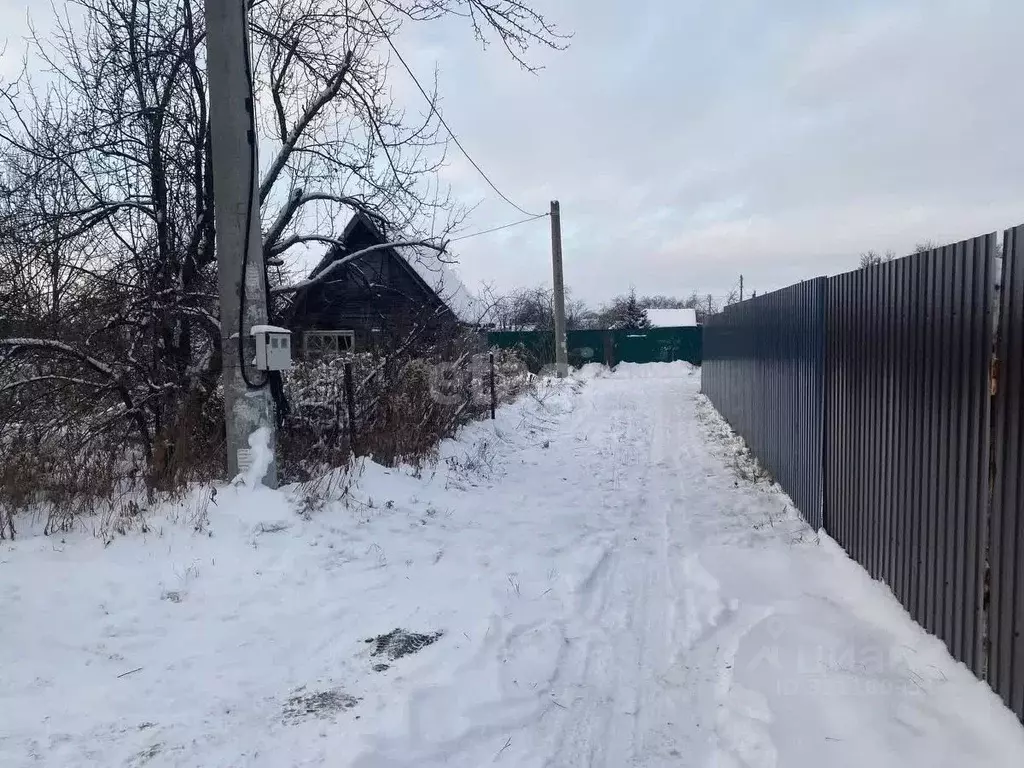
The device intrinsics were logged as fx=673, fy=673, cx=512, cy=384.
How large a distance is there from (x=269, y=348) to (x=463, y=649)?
3.01m

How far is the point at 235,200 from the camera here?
17.8 feet

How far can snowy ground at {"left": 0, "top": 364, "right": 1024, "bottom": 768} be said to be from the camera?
8.95 feet

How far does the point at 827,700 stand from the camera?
3.08 meters

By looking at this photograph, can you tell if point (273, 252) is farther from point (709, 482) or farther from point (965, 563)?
point (965, 563)

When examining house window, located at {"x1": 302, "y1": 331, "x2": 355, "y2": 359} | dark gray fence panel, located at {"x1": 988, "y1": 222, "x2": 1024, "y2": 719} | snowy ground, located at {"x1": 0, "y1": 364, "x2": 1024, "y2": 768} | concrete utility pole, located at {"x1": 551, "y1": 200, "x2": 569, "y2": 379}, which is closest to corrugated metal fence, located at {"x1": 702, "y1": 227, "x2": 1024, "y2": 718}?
dark gray fence panel, located at {"x1": 988, "y1": 222, "x2": 1024, "y2": 719}

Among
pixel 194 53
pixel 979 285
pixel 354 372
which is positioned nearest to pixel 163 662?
pixel 979 285

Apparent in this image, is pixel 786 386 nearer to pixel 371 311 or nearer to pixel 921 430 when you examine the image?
pixel 921 430

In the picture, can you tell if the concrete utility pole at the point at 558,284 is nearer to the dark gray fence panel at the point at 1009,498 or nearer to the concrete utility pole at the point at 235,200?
the concrete utility pole at the point at 235,200

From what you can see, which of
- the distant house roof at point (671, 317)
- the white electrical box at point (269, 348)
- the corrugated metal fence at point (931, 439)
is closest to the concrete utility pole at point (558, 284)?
the corrugated metal fence at point (931, 439)

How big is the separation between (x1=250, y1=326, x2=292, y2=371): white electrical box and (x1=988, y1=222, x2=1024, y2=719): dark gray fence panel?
4.74 meters

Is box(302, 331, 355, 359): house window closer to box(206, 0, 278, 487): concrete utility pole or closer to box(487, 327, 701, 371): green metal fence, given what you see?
box(206, 0, 278, 487): concrete utility pole

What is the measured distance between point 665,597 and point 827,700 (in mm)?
1451

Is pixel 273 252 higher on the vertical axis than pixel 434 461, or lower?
higher

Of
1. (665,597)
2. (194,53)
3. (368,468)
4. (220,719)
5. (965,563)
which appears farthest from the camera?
(194,53)
